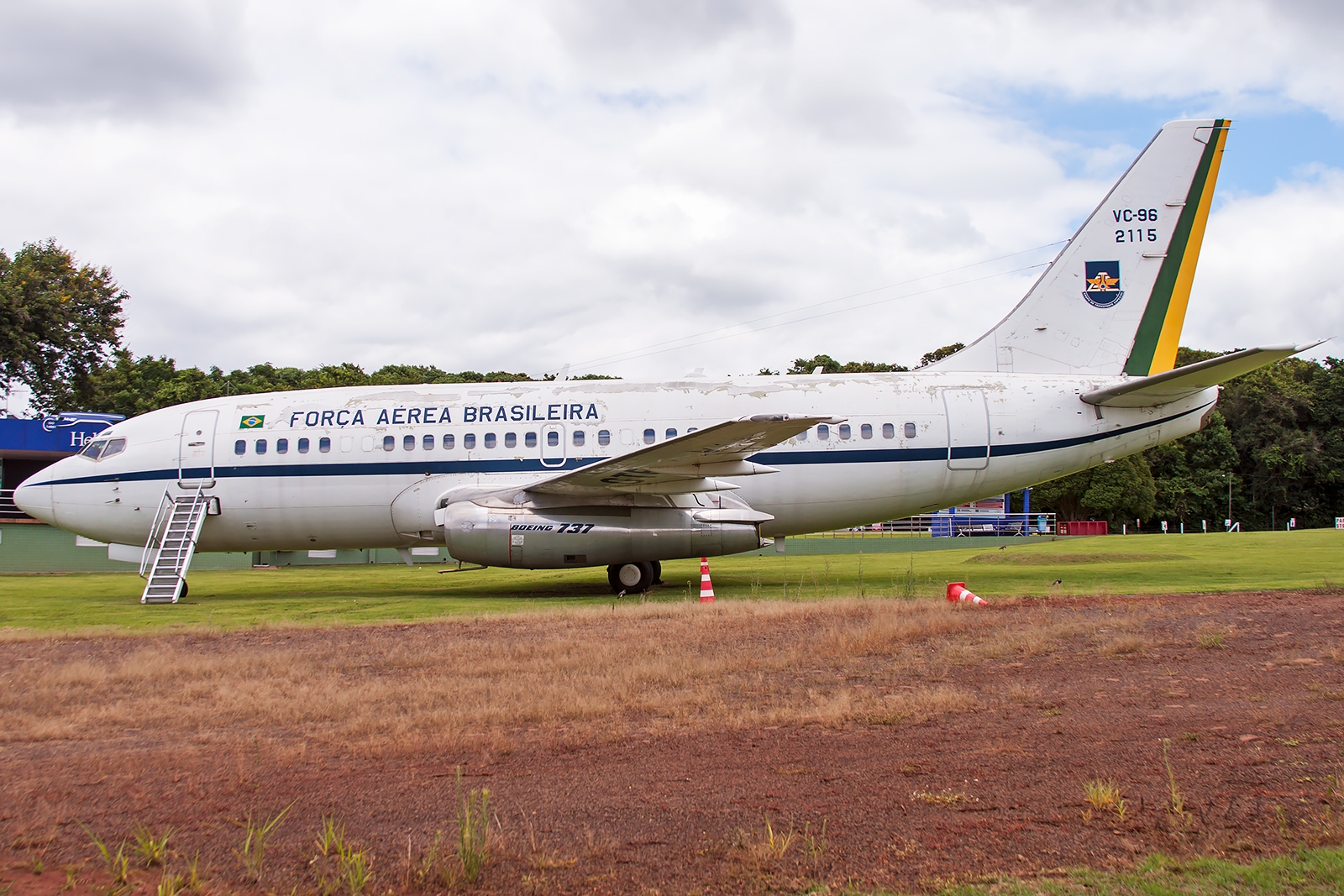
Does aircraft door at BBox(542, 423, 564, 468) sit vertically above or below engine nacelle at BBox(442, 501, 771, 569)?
above

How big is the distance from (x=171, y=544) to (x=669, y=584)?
30.5 feet

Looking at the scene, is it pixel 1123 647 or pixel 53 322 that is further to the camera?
pixel 53 322

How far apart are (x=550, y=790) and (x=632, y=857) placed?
1.03 m

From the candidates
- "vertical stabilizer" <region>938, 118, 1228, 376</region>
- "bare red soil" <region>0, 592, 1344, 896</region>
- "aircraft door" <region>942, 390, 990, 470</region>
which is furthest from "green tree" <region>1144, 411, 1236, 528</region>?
"bare red soil" <region>0, 592, 1344, 896</region>

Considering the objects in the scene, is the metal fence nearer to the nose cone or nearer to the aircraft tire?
the aircraft tire

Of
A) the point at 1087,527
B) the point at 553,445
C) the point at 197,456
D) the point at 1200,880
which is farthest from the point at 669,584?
the point at 1087,527

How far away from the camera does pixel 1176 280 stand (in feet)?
56.9

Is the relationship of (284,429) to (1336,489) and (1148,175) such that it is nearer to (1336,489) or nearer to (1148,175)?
(1148,175)

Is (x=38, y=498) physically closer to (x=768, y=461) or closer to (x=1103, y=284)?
(x=768, y=461)

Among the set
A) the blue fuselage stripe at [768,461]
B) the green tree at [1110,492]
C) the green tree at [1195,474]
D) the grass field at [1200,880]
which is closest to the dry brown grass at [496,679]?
the grass field at [1200,880]

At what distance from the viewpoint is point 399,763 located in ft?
17.7

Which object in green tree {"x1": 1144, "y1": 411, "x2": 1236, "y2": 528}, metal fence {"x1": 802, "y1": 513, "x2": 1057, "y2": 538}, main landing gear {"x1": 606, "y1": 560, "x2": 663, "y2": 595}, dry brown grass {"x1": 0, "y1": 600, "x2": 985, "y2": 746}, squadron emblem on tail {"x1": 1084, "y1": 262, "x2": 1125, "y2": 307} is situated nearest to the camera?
dry brown grass {"x1": 0, "y1": 600, "x2": 985, "y2": 746}

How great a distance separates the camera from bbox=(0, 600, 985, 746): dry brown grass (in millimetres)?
6309

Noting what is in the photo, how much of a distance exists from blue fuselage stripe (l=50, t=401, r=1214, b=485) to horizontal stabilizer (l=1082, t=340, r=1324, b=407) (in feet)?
1.74
